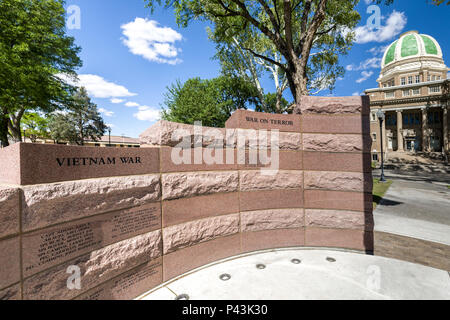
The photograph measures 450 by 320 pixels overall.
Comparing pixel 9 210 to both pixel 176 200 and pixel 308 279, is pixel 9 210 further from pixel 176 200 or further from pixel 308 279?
pixel 308 279

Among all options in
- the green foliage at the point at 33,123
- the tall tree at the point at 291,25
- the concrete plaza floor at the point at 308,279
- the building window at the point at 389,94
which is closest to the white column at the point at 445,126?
the building window at the point at 389,94

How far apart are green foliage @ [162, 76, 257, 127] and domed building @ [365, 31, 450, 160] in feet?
117

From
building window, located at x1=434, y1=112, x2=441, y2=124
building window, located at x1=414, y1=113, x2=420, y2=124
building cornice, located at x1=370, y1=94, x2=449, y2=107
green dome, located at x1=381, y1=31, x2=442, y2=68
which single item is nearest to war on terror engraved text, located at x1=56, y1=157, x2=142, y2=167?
building cornice, located at x1=370, y1=94, x2=449, y2=107

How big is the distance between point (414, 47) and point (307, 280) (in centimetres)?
7537

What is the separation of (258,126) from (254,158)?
75 cm

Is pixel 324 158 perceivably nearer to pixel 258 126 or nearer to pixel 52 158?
pixel 258 126

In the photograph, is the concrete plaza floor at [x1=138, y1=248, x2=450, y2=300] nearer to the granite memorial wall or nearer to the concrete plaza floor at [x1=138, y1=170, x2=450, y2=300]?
the concrete plaza floor at [x1=138, y1=170, x2=450, y2=300]

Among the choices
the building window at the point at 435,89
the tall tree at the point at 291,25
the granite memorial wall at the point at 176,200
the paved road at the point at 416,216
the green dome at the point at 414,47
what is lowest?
the paved road at the point at 416,216

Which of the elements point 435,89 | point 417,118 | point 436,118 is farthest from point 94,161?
point 436,118

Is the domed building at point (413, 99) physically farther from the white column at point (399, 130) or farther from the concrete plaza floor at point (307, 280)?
the concrete plaza floor at point (307, 280)

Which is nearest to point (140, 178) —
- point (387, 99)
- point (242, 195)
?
point (242, 195)

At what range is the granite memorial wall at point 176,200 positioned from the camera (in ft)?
6.81

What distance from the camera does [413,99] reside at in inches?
1671

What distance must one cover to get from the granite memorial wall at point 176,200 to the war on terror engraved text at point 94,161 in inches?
0.5
